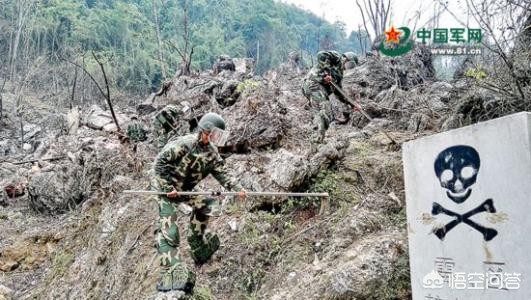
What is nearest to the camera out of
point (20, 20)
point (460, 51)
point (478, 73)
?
point (478, 73)

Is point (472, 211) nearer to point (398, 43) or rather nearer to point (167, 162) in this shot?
point (167, 162)

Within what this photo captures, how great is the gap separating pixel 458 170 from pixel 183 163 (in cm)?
255

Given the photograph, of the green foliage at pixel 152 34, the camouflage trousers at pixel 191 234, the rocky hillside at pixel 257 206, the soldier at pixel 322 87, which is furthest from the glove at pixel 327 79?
the green foliage at pixel 152 34

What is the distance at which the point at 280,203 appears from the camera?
18.7 ft

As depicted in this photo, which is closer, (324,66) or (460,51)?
(324,66)

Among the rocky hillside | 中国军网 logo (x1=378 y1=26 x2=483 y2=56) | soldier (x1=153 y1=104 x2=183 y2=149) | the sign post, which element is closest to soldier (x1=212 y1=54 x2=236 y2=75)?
the rocky hillside

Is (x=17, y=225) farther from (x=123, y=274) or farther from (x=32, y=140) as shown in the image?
(x=32, y=140)

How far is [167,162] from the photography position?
471 cm

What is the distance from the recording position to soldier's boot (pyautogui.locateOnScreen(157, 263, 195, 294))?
4.41 m

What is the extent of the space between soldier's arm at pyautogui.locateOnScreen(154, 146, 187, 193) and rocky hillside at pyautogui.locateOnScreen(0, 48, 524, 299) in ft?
3.47

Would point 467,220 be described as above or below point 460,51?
below

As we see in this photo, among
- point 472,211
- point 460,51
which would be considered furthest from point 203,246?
point 460,51

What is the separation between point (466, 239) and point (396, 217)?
6.57ft

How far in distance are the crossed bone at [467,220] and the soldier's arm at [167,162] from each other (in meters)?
2.40
